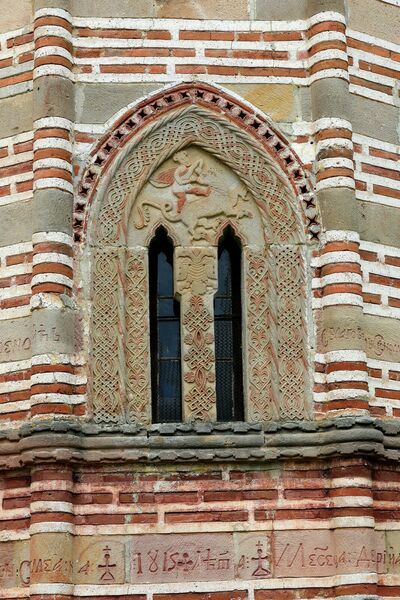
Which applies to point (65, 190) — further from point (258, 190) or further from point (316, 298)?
point (316, 298)

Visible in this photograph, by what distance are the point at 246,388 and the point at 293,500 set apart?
4.08 ft

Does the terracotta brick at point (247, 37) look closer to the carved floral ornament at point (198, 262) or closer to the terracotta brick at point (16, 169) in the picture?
the carved floral ornament at point (198, 262)

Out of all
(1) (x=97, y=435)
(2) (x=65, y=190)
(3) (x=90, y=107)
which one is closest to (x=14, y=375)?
(1) (x=97, y=435)

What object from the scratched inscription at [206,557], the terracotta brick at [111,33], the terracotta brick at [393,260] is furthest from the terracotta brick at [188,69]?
the scratched inscription at [206,557]

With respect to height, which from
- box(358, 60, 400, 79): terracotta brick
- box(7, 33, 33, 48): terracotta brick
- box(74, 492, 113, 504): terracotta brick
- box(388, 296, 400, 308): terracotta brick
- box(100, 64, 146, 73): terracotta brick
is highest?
box(7, 33, 33, 48): terracotta brick

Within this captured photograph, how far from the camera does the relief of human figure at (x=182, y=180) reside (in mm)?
12552

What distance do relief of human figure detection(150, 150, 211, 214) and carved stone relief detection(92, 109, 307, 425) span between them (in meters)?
0.01

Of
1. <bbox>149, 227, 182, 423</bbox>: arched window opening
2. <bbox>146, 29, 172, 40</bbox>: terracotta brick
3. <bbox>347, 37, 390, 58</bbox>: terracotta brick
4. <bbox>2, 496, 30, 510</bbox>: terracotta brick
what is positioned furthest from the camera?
<bbox>347, 37, 390, 58</bbox>: terracotta brick

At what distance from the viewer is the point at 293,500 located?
11.6m

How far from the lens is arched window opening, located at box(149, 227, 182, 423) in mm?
12180

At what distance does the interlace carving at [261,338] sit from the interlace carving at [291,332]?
0.27 feet

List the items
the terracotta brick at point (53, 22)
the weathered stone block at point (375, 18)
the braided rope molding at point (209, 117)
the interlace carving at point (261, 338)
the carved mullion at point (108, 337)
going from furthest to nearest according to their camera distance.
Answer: the weathered stone block at point (375, 18)
the terracotta brick at point (53, 22)
the braided rope molding at point (209, 117)
the interlace carving at point (261, 338)
the carved mullion at point (108, 337)

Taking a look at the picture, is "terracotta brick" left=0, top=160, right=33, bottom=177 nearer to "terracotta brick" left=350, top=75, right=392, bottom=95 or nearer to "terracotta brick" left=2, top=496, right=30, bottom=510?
"terracotta brick" left=2, top=496, right=30, bottom=510

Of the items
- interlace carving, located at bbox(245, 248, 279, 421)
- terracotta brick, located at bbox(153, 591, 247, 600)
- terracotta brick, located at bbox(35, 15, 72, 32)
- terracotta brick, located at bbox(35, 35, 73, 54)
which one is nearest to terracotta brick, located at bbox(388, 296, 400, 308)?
interlace carving, located at bbox(245, 248, 279, 421)
